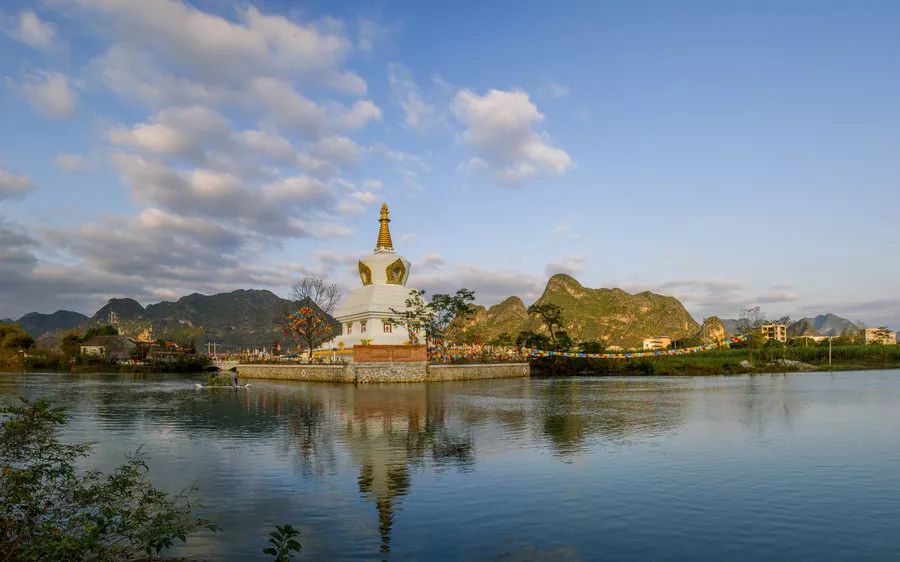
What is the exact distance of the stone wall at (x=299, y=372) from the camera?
2034 inches

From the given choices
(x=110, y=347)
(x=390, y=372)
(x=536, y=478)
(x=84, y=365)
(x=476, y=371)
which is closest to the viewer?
(x=536, y=478)

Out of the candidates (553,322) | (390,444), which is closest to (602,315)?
(553,322)

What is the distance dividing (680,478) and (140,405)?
2862 cm

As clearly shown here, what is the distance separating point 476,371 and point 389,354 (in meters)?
9.35

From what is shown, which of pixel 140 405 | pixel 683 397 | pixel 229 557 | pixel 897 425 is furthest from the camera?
pixel 683 397

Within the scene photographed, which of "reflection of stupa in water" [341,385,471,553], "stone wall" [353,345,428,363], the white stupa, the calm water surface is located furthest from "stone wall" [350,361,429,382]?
the calm water surface

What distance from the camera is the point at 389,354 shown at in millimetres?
51250

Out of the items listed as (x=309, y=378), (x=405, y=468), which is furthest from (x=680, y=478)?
(x=309, y=378)

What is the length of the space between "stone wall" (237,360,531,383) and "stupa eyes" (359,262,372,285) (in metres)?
15.9

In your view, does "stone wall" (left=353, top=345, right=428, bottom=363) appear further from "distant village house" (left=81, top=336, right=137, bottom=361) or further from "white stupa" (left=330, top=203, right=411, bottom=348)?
"distant village house" (left=81, top=336, right=137, bottom=361)

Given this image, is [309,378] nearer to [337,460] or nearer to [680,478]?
[337,460]

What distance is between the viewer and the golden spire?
74.6 metres

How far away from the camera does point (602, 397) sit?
35.3 metres

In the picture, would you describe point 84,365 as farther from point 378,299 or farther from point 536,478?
point 536,478
